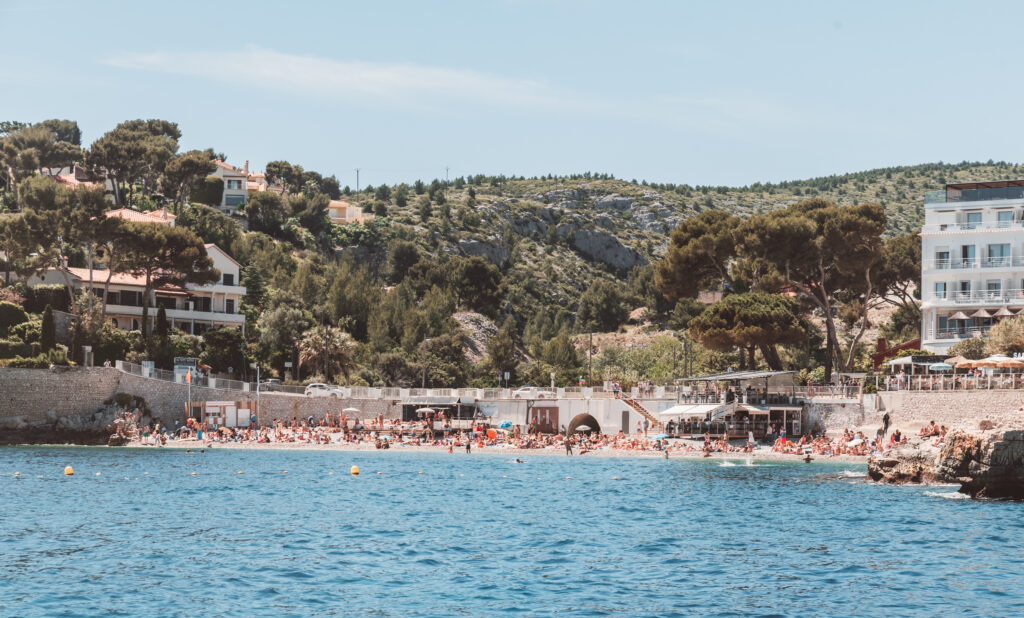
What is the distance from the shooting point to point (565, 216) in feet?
499

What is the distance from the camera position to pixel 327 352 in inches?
2744

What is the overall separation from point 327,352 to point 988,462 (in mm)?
45662

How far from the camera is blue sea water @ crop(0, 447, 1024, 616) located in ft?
61.1

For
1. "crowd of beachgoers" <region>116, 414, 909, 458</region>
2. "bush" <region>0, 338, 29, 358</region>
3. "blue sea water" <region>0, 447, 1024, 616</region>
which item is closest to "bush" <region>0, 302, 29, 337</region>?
"bush" <region>0, 338, 29, 358</region>

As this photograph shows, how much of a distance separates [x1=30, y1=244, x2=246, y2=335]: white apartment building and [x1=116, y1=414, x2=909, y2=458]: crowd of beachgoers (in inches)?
537

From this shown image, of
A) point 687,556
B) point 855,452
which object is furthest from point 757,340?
point 687,556

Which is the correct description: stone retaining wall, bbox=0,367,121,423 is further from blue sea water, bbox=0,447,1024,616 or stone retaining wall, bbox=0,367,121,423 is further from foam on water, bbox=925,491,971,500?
foam on water, bbox=925,491,971,500

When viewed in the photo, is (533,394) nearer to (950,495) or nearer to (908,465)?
(908,465)

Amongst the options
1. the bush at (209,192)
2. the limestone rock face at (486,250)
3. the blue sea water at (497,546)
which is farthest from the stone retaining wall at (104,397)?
the limestone rock face at (486,250)

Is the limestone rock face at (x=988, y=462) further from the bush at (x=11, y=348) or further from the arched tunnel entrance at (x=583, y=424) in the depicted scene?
the bush at (x=11, y=348)

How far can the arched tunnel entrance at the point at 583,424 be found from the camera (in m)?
61.6

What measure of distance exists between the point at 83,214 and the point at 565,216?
311ft

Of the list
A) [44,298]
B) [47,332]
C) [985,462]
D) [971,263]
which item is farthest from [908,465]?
[44,298]

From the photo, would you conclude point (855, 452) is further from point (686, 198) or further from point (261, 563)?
point (686, 198)
